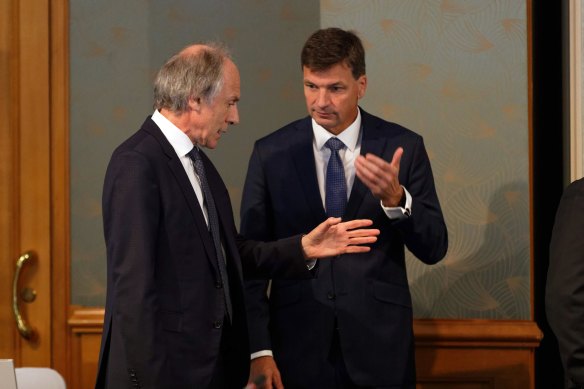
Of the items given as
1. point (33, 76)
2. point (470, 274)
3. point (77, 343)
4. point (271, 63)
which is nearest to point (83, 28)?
point (33, 76)

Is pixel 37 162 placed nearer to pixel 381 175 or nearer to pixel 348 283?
pixel 348 283

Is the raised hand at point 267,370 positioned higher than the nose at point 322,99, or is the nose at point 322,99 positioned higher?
the nose at point 322,99

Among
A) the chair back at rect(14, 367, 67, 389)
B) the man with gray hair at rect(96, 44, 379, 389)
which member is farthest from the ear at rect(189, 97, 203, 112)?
the chair back at rect(14, 367, 67, 389)

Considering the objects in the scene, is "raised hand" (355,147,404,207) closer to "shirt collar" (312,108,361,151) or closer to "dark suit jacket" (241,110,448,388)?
"dark suit jacket" (241,110,448,388)

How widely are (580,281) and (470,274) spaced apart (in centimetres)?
165

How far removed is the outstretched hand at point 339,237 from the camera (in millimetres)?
3193

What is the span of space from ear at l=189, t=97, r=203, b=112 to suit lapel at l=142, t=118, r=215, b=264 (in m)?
0.15

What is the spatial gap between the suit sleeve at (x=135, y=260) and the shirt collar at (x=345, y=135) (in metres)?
0.84

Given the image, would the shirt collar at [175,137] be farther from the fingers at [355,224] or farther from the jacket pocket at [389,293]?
the jacket pocket at [389,293]

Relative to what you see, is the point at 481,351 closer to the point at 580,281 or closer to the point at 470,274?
the point at 470,274

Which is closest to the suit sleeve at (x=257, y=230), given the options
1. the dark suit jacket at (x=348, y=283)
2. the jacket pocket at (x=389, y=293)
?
the dark suit jacket at (x=348, y=283)

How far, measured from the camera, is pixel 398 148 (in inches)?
134

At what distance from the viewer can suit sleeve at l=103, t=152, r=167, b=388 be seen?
2797 mm

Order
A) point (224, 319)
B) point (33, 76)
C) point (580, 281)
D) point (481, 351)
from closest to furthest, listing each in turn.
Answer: point (580, 281)
point (224, 319)
point (481, 351)
point (33, 76)
